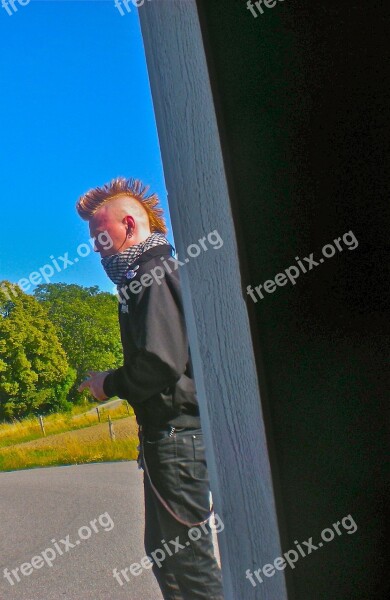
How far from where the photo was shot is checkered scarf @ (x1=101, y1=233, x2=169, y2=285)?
980 millimetres

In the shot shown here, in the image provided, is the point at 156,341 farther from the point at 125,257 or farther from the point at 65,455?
the point at 65,455

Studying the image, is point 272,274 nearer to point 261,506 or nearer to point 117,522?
point 261,506

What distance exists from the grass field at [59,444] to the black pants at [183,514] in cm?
18

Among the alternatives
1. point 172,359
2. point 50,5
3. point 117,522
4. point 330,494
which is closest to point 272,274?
point 330,494

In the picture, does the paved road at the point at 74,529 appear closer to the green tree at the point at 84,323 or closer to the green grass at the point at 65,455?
the green grass at the point at 65,455

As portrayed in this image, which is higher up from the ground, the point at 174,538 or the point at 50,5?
the point at 50,5

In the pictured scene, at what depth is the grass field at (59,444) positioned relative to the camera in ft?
3.63

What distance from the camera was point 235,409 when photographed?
603mm

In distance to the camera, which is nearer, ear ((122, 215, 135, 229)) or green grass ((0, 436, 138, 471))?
ear ((122, 215, 135, 229))

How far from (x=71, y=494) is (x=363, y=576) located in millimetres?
755

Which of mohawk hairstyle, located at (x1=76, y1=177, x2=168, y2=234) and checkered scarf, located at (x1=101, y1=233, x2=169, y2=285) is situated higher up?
mohawk hairstyle, located at (x1=76, y1=177, x2=168, y2=234)

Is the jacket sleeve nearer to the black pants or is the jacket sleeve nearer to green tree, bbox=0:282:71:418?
the black pants

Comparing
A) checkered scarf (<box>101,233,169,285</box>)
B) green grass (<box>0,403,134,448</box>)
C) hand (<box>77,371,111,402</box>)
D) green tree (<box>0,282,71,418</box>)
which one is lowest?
green grass (<box>0,403,134,448</box>)

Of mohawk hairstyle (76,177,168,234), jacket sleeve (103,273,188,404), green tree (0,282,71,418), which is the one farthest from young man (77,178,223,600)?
green tree (0,282,71,418)
